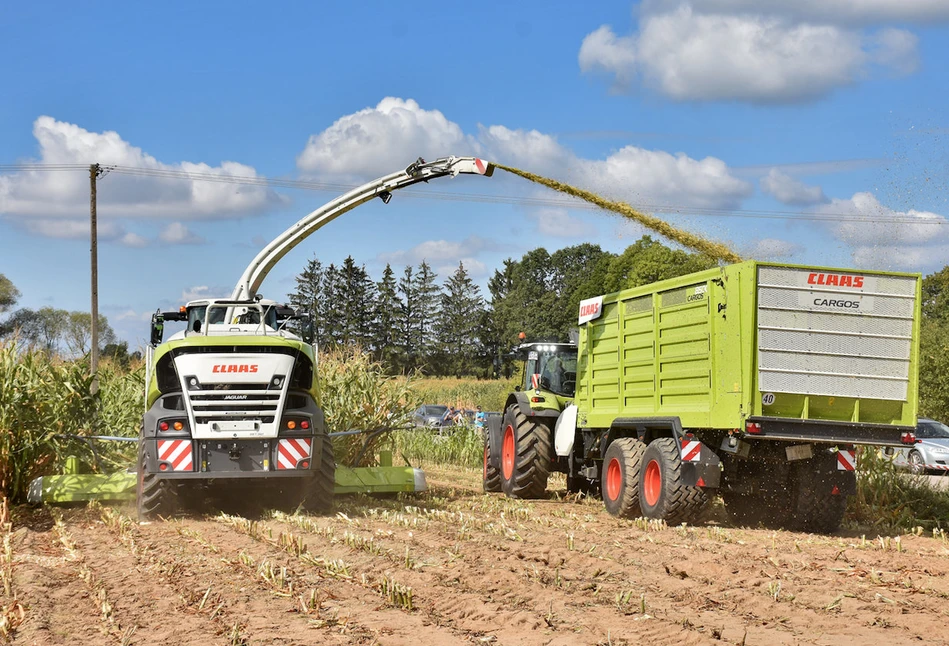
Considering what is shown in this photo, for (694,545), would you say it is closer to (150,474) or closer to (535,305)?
(150,474)

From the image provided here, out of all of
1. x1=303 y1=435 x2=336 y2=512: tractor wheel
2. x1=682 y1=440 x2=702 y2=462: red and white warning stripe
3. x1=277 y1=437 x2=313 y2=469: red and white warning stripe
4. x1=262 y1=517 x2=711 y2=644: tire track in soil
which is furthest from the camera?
x1=303 y1=435 x2=336 y2=512: tractor wheel

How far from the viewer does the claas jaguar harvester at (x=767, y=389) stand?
1037cm

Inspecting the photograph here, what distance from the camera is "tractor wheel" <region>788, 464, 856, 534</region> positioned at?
433 inches

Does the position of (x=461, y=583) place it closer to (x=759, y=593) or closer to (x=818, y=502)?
(x=759, y=593)

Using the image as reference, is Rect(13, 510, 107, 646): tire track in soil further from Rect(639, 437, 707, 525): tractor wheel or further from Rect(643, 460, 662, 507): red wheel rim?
Rect(643, 460, 662, 507): red wheel rim

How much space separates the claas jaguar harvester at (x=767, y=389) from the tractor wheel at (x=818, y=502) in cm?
1

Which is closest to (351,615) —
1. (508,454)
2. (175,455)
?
(175,455)

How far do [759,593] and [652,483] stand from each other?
4.45 m

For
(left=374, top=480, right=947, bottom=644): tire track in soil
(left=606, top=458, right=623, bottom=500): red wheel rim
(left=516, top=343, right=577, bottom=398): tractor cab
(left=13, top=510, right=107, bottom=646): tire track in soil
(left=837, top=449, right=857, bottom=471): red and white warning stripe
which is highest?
(left=516, top=343, right=577, bottom=398): tractor cab

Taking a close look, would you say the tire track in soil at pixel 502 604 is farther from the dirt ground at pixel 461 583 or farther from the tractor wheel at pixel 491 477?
the tractor wheel at pixel 491 477

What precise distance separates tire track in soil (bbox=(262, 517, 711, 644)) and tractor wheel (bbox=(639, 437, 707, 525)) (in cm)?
290

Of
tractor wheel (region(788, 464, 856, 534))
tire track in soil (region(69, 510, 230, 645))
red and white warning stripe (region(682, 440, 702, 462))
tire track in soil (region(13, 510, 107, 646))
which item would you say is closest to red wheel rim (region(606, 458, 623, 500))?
red and white warning stripe (region(682, 440, 702, 462))

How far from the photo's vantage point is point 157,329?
12.9 m

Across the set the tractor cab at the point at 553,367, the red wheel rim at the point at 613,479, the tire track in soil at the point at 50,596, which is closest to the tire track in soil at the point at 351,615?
the tire track in soil at the point at 50,596
